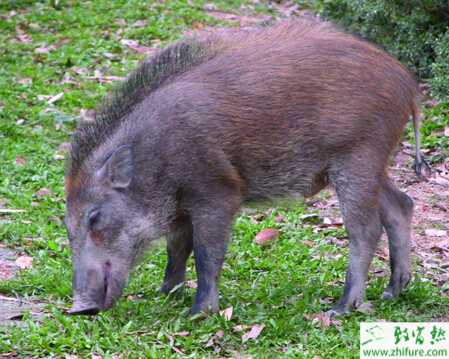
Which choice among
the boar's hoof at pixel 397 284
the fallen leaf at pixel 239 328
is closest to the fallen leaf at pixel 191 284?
the fallen leaf at pixel 239 328

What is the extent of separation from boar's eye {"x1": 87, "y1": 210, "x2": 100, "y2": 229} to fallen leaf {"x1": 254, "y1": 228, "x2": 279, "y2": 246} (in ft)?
6.26

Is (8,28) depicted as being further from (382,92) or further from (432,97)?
(382,92)

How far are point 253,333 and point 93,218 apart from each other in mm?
1198

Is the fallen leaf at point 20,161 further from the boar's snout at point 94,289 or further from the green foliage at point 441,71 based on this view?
the green foliage at point 441,71

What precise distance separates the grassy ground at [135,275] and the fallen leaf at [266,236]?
0.06 m

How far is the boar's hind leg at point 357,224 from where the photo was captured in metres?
5.95

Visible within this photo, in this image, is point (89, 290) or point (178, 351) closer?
point (178, 351)

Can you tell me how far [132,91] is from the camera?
6.09 metres

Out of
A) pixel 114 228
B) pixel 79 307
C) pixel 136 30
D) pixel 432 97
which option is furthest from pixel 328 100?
pixel 136 30

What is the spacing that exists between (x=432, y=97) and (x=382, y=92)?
3939 millimetres

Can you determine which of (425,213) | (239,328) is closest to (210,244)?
(239,328)

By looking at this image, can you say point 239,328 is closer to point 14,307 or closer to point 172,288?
point 172,288

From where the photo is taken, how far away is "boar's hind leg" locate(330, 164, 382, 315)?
595 cm

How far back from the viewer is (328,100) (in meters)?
5.95
